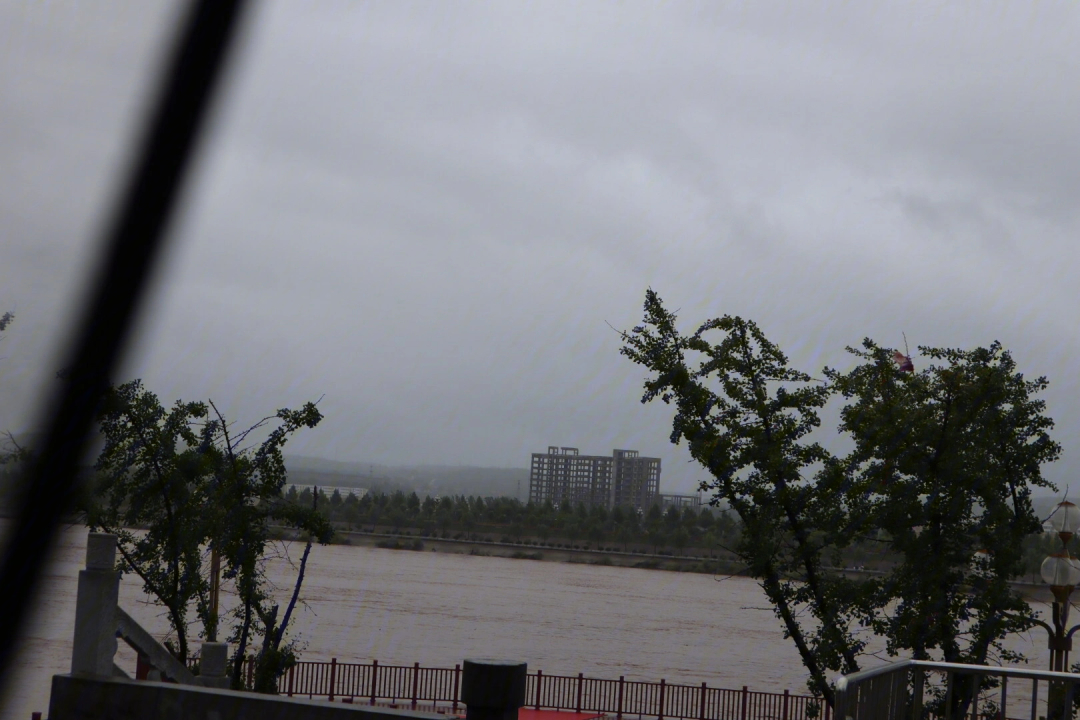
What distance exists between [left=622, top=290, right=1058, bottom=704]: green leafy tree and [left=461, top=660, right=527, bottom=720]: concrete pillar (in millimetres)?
12959

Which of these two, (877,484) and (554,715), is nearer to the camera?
(877,484)

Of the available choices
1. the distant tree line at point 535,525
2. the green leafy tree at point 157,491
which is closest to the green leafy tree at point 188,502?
the green leafy tree at point 157,491

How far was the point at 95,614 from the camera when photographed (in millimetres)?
7730

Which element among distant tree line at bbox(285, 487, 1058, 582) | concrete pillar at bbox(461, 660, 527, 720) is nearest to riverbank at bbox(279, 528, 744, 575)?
distant tree line at bbox(285, 487, 1058, 582)

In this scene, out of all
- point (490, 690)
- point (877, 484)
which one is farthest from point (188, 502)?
point (490, 690)

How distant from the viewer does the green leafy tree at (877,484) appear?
1725cm

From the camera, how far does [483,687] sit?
4699 millimetres

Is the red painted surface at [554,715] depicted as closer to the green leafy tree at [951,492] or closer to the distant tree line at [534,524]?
the green leafy tree at [951,492]

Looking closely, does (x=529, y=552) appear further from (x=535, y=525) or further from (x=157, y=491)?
(x=157, y=491)

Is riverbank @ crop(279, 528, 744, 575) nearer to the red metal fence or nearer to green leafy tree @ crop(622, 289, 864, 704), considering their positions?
the red metal fence

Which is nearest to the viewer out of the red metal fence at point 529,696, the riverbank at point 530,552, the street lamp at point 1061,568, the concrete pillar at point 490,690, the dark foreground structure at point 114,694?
the concrete pillar at point 490,690

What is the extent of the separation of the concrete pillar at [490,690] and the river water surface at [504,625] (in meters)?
22.3

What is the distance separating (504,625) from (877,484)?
178 ft

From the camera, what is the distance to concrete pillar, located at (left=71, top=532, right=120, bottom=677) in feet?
25.3
